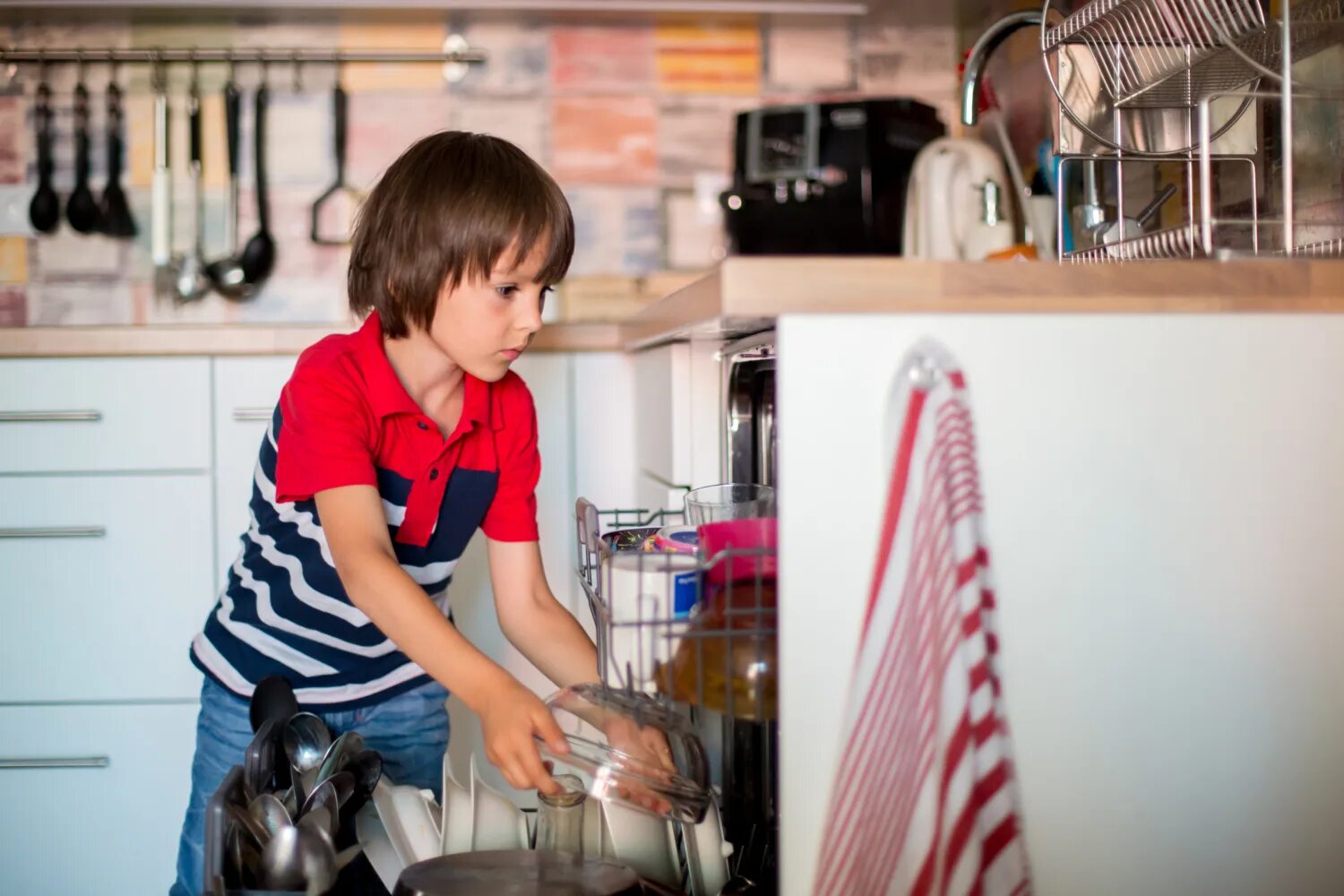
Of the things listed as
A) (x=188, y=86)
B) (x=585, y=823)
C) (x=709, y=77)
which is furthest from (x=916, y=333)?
(x=188, y=86)

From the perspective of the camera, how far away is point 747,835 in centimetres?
106

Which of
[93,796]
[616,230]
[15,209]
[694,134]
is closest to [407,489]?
[93,796]

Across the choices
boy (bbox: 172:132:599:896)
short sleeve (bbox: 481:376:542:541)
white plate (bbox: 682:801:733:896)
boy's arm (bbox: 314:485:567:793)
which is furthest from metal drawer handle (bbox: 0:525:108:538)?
white plate (bbox: 682:801:733:896)

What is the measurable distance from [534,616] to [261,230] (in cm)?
133

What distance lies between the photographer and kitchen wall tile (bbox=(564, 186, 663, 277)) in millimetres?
2363

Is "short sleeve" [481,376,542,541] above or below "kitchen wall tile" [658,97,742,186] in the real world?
below

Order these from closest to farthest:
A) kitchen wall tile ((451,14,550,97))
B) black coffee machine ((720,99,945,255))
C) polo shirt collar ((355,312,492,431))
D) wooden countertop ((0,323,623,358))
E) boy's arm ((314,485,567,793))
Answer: boy's arm ((314,485,567,793)) → polo shirt collar ((355,312,492,431)) → wooden countertop ((0,323,623,358)) → black coffee machine ((720,99,945,255)) → kitchen wall tile ((451,14,550,97))

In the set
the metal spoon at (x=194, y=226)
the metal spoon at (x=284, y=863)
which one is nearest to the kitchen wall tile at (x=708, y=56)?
the metal spoon at (x=194, y=226)

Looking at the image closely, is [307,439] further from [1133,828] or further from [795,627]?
[1133,828]

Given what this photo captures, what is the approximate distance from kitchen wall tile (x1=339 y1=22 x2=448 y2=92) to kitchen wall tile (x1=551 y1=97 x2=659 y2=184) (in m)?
0.25

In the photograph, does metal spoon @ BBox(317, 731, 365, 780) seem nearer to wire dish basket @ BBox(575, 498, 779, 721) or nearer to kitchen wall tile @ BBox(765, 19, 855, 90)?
wire dish basket @ BBox(575, 498, 779, 721)

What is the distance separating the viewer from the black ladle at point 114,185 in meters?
2.27

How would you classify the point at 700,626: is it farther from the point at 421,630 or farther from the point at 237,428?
the point at 237,428

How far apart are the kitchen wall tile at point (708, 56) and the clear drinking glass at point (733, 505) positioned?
153 centimetres
